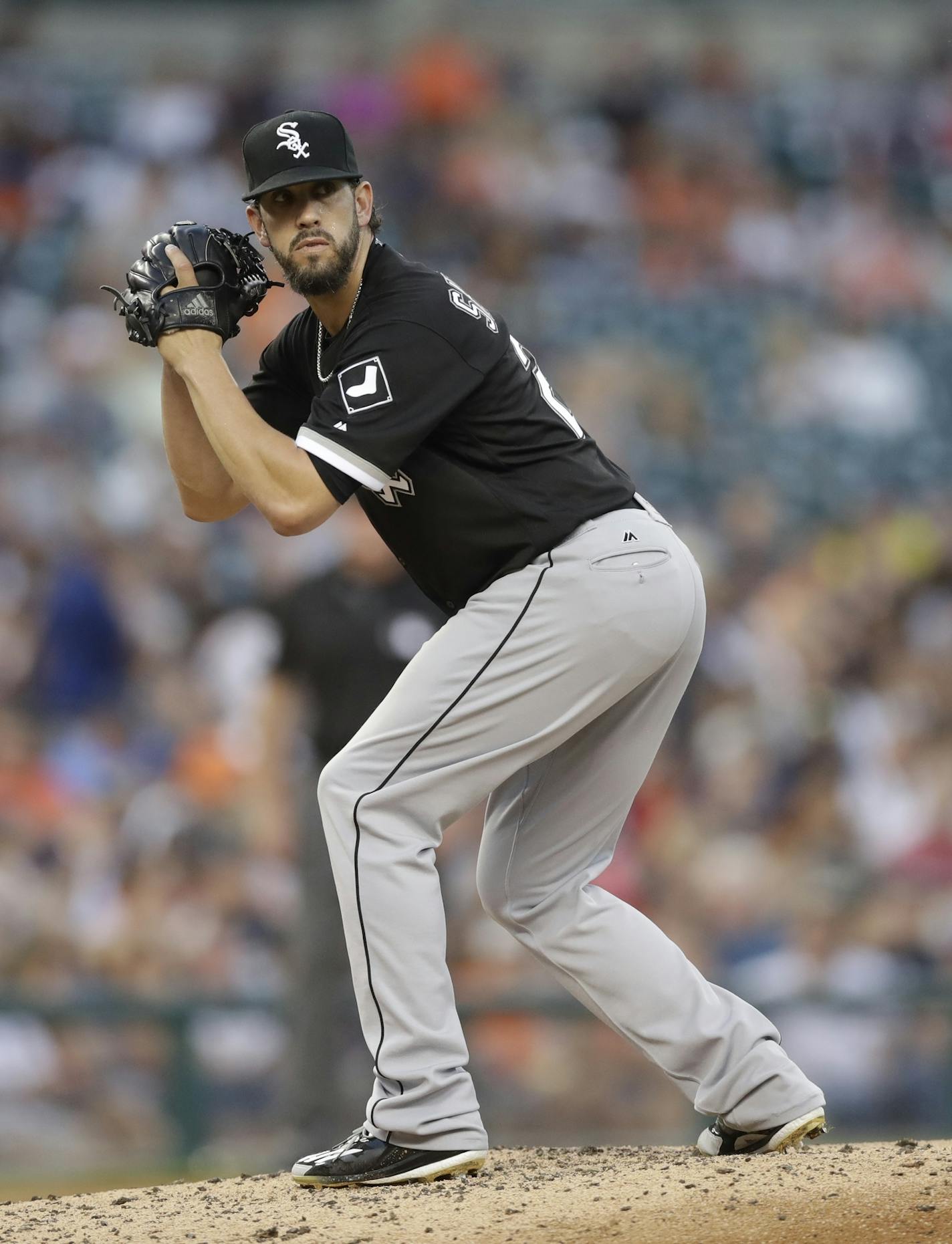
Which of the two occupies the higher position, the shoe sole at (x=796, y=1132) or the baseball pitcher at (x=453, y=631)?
the baseball pitcher at (x=453, y=631)

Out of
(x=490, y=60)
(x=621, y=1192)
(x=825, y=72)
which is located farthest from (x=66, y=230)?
(x=621, y=1192)

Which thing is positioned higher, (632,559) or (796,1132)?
(632,559)

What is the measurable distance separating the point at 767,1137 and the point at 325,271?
6.54 feet

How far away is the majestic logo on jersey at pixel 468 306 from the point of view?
137 inches

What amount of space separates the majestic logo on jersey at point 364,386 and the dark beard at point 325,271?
0.23m

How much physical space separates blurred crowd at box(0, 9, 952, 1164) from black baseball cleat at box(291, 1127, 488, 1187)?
2.40m

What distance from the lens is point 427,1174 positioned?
3.44 meters

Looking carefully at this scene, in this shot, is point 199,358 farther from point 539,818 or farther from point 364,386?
point 539,818

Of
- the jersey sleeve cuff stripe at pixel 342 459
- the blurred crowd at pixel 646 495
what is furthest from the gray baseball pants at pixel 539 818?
the blurred crowd at pixel 646 495

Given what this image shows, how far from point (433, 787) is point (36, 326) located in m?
7.41

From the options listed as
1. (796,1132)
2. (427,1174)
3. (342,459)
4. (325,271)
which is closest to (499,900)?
(427,1174)

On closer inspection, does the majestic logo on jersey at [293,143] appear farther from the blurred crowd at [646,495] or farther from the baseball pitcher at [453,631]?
the blurred crowd at [646,495]

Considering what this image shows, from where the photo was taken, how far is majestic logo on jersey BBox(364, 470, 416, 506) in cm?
344

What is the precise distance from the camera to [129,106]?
1133 centimetres
